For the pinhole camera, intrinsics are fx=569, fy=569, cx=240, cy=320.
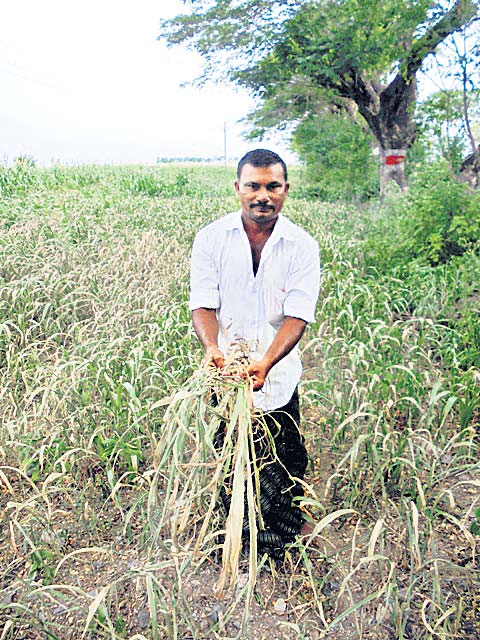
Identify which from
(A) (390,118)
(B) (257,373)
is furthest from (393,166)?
(B) (257,373)

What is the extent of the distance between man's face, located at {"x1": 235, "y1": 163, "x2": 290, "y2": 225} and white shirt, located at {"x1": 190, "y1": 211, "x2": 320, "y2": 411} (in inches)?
3.7

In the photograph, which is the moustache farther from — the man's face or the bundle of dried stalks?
the bundle of dried stalks

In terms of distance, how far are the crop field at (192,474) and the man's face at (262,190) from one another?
1.90 ft

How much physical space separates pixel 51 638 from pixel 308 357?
2.27m

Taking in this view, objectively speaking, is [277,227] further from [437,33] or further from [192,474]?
[437,33]

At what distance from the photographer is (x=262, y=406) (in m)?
1.99

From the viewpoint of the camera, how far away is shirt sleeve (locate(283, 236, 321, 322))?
1.84 metres

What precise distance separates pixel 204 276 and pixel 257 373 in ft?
1.50

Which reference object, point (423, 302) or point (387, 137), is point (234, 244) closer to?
point (423, 302)

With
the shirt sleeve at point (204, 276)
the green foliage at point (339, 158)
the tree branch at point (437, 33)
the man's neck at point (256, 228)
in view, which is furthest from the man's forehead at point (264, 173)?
the green foliage at point (339, 158)

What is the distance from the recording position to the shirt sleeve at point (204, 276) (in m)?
1.95

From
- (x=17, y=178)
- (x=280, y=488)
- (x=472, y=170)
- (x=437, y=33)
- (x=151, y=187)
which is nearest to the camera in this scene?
(x=280, y=488)

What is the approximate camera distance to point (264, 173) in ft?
5.83

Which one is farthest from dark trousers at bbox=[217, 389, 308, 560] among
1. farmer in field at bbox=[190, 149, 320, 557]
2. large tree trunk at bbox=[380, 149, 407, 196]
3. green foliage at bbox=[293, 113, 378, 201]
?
green foliage at bbox=[293, 113, 378, 201]
